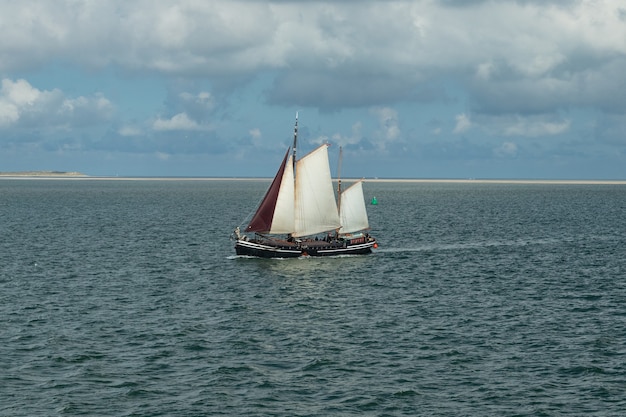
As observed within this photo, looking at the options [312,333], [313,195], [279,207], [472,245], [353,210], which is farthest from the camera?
[472,245]

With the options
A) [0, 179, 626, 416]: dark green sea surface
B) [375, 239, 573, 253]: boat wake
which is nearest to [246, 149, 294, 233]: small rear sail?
[0, 179, 626, 416]: dark green sea surface

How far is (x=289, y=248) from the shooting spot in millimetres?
84938

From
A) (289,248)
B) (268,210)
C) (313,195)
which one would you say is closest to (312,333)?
(289,248)

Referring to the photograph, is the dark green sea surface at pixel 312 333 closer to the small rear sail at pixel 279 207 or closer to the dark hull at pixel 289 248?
the dark hull at pixel 289 248

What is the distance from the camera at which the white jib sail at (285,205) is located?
83.9 metres

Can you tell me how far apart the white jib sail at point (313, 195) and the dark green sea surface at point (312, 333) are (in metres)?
5.84

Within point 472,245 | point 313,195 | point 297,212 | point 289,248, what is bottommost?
point 472,245

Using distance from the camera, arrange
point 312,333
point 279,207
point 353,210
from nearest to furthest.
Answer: point 312,333 → point 279,207 → point 353,210

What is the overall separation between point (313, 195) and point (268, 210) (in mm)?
5812

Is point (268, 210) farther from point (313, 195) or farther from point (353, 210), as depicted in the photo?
point (353, 210)

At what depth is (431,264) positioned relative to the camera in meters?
81.5

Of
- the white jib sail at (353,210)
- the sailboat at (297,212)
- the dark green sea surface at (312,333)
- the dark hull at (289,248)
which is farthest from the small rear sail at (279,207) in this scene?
the white jib sail at (353,210)

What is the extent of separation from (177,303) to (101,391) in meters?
21.7

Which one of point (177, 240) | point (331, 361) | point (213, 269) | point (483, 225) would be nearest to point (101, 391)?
point (331, 361)
